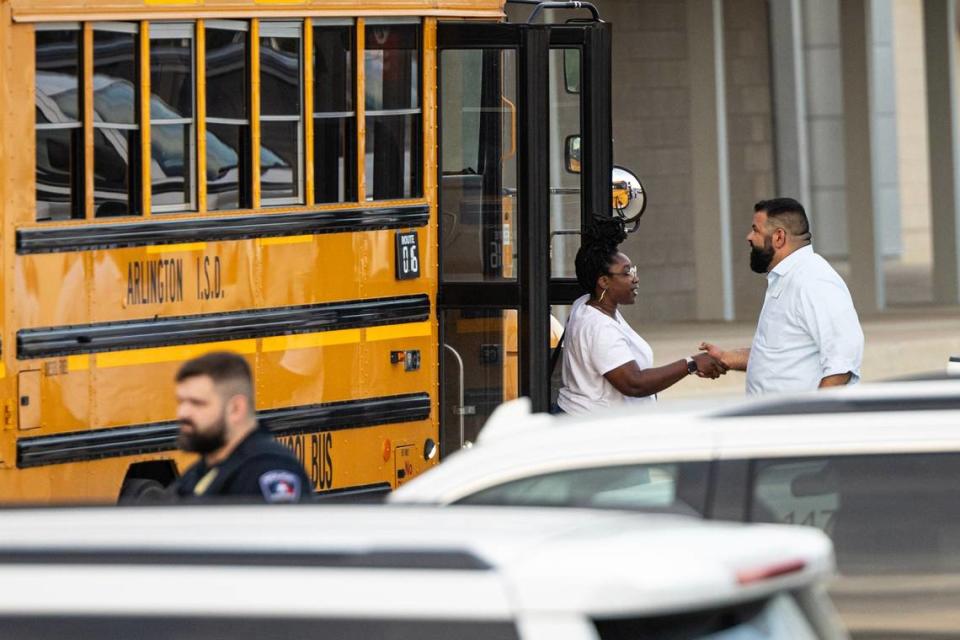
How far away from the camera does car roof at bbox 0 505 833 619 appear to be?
2.14m

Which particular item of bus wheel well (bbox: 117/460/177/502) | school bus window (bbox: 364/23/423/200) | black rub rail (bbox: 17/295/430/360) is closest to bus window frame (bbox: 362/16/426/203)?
school bus window (bbox: 364/23/423/200)

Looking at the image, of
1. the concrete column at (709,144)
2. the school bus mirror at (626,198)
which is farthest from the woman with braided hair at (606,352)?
the concrete column at (709,144)

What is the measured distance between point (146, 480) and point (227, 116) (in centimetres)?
154

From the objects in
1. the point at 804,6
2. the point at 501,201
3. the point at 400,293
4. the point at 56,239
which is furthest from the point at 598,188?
the point at 804,6

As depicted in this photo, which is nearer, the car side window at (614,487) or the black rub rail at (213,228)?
the car side window at (614,487)

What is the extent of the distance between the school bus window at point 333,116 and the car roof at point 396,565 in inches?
215

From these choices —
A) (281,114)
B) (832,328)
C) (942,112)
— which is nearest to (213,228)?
(281,114)

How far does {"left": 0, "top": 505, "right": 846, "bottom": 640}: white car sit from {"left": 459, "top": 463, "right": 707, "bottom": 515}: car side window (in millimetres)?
1015

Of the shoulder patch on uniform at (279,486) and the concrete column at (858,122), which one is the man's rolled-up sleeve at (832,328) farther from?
the concrete column at (858,122)

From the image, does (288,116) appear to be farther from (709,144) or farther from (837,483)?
(709,144)

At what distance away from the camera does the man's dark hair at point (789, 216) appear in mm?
6762

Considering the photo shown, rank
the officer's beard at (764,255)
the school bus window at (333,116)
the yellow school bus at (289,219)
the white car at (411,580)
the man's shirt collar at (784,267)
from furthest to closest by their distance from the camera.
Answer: the school bus window at (333,116) < the yellow school bus at (289,219) < the officer's beard at (764,255) < the man's shirt collar at (784,267) < the white car at (411,580)

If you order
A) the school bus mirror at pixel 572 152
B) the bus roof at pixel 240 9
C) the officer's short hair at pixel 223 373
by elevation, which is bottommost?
the officer's short hair at pixel 223 373

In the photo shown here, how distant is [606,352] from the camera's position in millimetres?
6996
